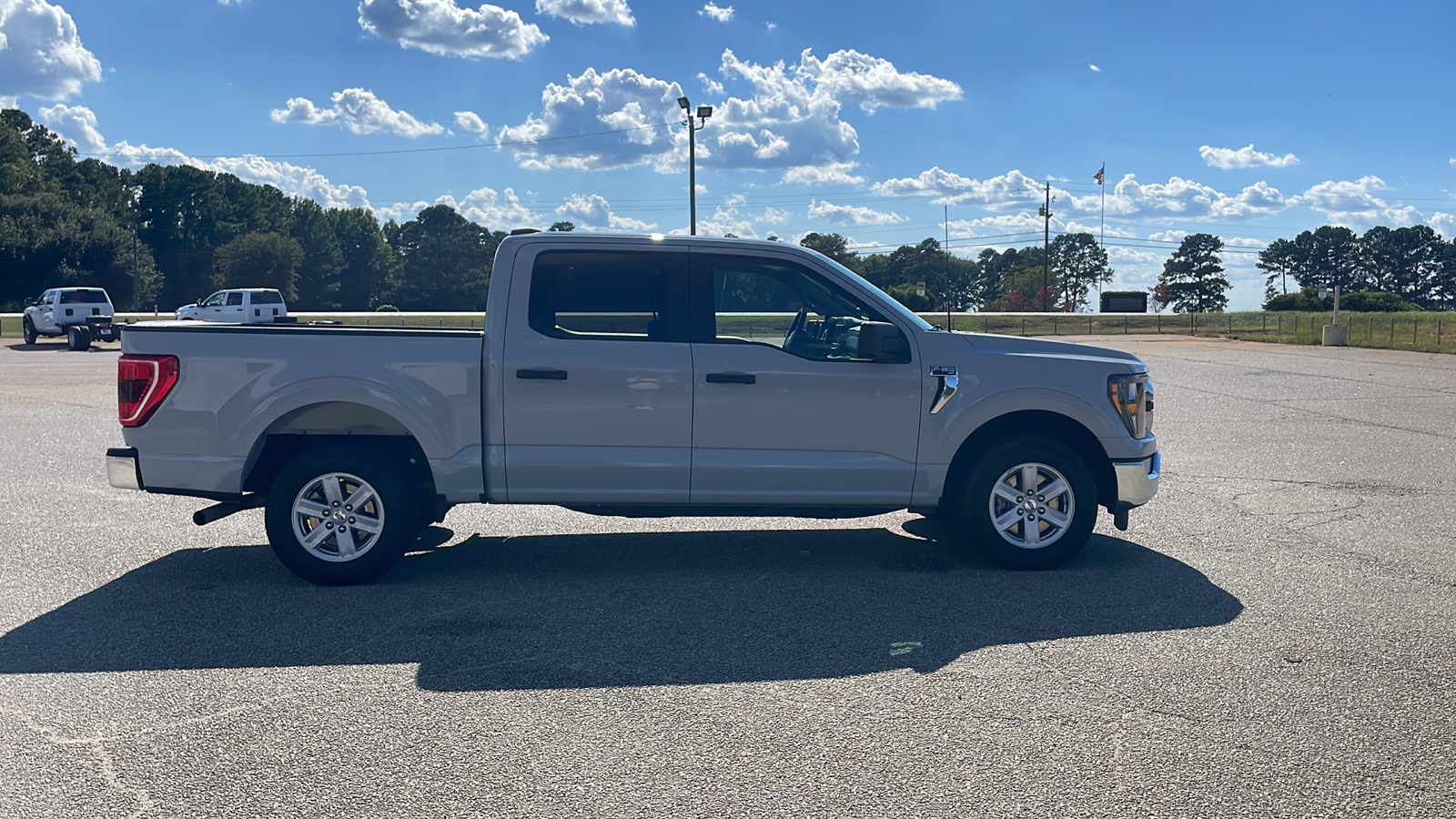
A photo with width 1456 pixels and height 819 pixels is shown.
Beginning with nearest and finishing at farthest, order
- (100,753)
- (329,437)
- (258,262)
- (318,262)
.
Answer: (100,753), (329,437), (258,262), (318,262)

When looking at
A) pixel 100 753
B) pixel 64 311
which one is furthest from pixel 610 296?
pixel 64 311

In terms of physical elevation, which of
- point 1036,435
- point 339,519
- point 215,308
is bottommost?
point 339,519

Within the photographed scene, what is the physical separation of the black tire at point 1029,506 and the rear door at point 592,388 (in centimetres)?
172

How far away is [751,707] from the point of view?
4.61 meters

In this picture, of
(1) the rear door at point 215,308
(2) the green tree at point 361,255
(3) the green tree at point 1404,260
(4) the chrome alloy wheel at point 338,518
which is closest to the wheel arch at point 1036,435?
(4) the chrome alloy wheel at point 338,518

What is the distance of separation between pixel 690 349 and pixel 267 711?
2995 mm

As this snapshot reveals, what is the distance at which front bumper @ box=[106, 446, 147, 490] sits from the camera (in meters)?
6.52

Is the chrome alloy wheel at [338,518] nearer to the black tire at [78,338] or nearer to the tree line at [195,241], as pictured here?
the black tire at [78,338]

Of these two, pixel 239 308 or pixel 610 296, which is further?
pixel 239 308

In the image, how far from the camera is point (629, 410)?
6.59 meters

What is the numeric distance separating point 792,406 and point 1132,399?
209 centimetres

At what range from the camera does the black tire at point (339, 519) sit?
6.50 m

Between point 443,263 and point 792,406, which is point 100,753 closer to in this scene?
point 792,406

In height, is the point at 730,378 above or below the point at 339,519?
above
